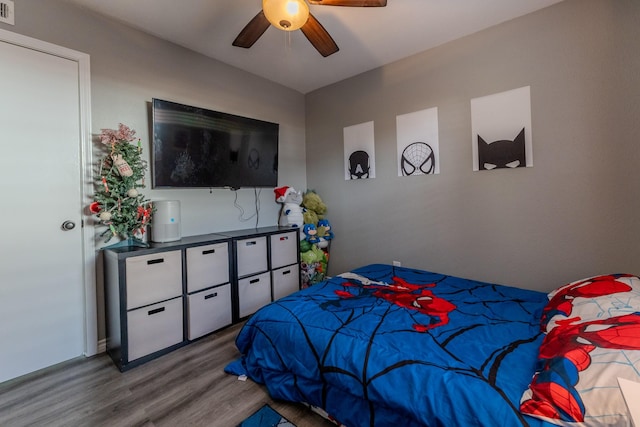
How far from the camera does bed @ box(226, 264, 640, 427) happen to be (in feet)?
2.97

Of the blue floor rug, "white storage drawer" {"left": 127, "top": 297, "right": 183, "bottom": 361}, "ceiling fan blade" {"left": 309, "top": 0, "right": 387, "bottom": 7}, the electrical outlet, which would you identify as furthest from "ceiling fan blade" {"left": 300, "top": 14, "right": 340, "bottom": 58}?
the blue floor rug

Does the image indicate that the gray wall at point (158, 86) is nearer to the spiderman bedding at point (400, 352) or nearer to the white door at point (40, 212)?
the white door at point (40, 212)

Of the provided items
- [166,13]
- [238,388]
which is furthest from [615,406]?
[166,13]

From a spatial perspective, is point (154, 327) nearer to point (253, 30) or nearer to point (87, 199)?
point (87, 199)

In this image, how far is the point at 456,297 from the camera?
1.91 m

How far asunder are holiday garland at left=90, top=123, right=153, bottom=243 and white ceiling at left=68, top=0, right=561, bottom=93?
94 cm

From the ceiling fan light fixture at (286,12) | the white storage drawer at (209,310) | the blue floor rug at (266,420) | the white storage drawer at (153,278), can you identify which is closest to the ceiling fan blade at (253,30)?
the ceiling fan light fixture at (286,12)

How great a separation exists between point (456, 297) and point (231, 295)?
6.18 ft

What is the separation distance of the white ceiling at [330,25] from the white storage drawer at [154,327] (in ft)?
7.40

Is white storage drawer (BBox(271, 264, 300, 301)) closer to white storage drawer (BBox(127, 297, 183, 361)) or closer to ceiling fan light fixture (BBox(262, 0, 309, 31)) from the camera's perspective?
white storage drawer (BBox(127, 297, 183, 361))

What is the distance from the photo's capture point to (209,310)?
2.37 metres

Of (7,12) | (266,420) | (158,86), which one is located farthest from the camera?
(158,86)

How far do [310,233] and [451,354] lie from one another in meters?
2.31

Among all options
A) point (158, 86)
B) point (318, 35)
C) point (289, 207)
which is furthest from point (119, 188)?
point (318, 35)
